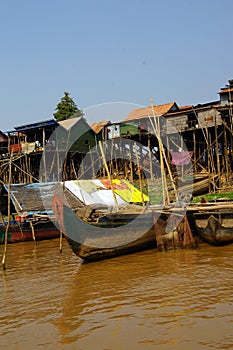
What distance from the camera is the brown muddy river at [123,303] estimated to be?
16.3 ft

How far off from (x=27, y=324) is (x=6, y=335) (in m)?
0.38

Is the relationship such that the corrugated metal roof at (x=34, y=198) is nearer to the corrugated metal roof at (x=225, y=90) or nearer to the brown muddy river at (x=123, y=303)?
the brown muddy river at (x=123, y=303)

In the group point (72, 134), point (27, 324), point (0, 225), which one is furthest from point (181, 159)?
point (27, 324)

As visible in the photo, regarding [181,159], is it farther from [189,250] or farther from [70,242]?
[70,242]

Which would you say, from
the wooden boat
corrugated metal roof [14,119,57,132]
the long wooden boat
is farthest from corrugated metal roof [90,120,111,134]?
the wooden boat

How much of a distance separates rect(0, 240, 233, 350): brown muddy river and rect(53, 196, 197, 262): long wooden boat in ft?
0.99

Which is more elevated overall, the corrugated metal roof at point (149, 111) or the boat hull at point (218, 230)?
the corrugated metal roof at point (149, 111)

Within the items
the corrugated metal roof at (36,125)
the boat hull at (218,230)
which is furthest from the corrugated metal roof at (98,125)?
the boat hull at (218,230)

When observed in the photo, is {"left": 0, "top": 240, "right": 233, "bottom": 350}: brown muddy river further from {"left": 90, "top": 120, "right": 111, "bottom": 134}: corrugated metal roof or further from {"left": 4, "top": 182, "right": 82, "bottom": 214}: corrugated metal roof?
{"left": 90, "top": 120, "right": 111, "bottom": 134}: corrugated metal roof

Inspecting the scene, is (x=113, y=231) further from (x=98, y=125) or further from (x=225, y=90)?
(x=98, y=125)

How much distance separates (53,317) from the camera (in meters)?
5.93

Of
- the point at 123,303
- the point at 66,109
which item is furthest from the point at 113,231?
the point at 66,109

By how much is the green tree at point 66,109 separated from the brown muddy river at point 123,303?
2298 cm

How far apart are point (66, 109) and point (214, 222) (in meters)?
23.8
